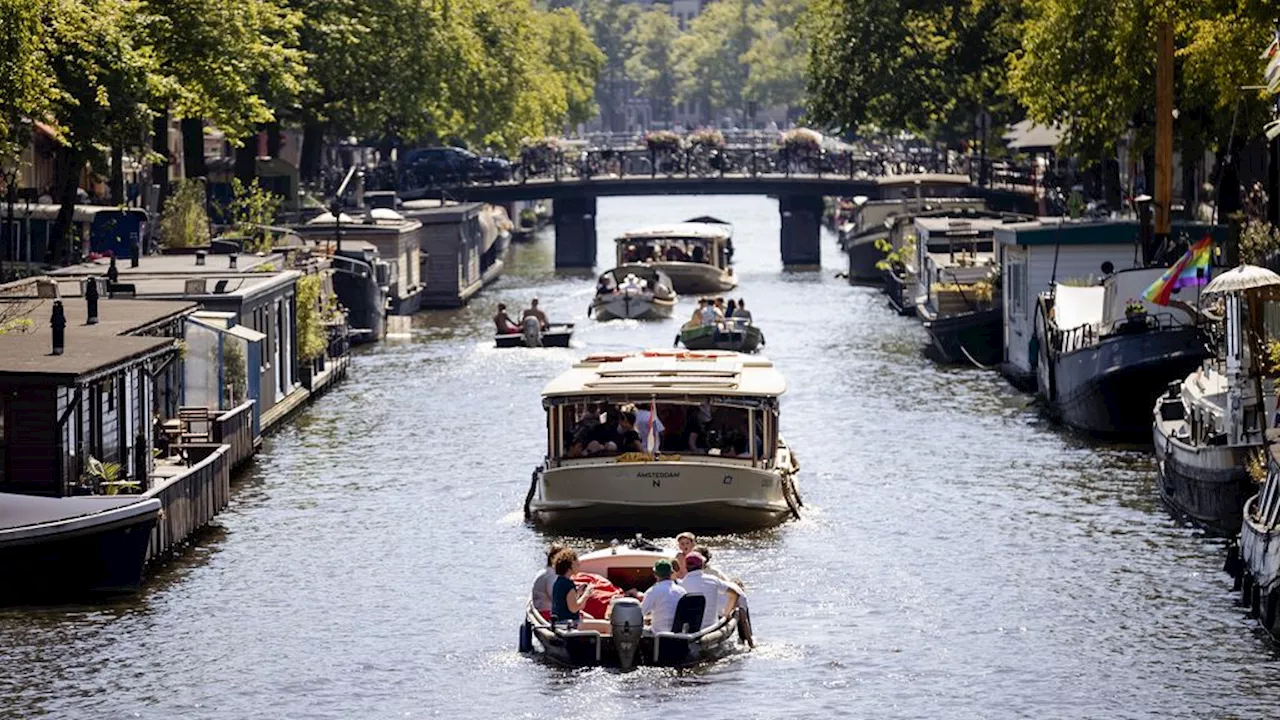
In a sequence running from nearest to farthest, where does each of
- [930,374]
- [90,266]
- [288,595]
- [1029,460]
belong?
[288,595]
[1029,460]
[90,266]
[930,374]

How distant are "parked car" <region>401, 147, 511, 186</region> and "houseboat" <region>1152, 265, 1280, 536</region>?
3098 inches

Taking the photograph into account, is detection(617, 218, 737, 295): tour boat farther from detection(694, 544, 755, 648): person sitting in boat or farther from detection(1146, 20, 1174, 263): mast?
detection(694, 544, 755, 648): person sitting in boat

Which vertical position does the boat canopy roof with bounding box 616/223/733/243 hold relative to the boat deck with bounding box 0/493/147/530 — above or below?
above

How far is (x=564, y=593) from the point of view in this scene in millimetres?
35406

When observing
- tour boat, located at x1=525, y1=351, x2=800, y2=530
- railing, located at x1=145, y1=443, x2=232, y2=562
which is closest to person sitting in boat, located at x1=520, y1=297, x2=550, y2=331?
railing, located at x1=145, y1=443, x2=232, y2=562

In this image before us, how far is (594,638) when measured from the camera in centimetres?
3469

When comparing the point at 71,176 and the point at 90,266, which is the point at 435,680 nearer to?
the point at 90,266

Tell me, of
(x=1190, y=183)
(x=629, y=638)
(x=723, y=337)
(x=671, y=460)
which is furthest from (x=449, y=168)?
(x=629, y=638)

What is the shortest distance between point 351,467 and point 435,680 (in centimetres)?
1990

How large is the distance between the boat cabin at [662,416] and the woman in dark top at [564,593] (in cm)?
892

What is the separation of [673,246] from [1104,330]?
45.8m

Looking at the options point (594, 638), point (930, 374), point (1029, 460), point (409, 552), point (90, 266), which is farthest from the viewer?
point (930, 374)

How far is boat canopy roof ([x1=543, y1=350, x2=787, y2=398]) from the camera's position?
44.6 metres

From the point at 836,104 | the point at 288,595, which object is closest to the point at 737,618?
the point at 288,595
